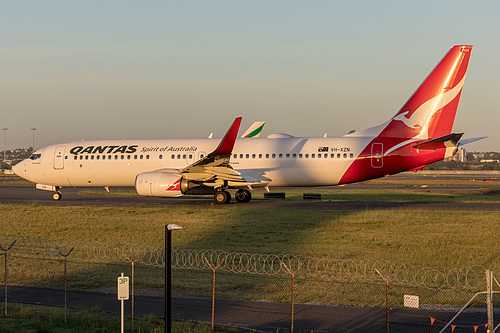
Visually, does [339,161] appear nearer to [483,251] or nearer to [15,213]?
[483,251]

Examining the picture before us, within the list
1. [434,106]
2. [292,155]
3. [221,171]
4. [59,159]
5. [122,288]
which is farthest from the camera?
[59,159]

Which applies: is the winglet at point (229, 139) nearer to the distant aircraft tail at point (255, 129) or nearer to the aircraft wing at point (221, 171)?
the aircraft wing at point (221, 171)

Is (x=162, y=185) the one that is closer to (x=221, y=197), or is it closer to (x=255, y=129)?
(x=221, y=197)

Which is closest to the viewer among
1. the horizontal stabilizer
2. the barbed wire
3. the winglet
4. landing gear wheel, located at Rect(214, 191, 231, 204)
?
the barbed wire

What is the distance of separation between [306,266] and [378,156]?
674 inches

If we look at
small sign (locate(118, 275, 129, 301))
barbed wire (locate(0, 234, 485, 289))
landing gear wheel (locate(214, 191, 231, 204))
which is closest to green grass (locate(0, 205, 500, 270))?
barbed wire (locate(0, 234, 485, 289))

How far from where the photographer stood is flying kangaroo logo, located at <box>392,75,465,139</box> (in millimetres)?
33031

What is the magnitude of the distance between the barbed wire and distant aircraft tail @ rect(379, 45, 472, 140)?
55.4 ft

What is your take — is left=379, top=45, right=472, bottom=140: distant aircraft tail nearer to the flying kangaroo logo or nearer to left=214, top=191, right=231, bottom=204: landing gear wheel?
the flying kangaroo logo

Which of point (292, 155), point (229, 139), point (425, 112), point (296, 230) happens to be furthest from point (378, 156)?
point (296, 230)

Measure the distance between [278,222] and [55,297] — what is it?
47.6 ft

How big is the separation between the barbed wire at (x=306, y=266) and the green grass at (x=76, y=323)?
222cm

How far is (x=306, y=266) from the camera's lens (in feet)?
58.2

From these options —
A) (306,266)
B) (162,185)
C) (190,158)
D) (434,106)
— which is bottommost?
(306,266)
